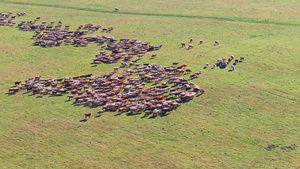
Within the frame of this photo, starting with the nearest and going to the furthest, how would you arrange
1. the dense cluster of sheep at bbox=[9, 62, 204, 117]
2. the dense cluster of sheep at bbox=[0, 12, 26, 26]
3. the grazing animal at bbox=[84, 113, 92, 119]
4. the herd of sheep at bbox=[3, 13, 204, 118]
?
the grazing animal at bbox=[84, 113, 92, 119]
the dense cluster of sheep at bbox=[9, 62, 204, 117]
the herd of sheep at bbox=[3, 13, 204, 118]
the dense cluster of sheep at bbox=[0, 12, 26, 26]

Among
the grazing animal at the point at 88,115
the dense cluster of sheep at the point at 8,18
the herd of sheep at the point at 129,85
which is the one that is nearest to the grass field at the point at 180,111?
the grazing animal at the point at 88,115

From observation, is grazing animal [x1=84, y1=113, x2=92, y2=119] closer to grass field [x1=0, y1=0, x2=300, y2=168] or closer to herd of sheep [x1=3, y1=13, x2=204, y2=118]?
grass field [x1=0, y1=0, x2=300, y2=168]

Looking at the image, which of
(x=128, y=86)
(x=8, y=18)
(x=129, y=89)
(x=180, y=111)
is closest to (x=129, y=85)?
(x=128, y=86)

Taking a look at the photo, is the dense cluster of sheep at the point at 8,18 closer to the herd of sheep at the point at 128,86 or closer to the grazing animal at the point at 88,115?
the herd of sheep at the point at 128,86

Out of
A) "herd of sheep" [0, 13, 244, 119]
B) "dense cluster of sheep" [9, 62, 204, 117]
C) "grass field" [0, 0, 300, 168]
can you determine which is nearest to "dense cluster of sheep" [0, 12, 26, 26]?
"grass field" [0, 0, 300, 168]

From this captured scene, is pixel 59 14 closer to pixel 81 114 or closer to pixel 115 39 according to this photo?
pixel 115 39

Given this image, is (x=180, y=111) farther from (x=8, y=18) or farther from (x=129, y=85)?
(x=8, y=18)
